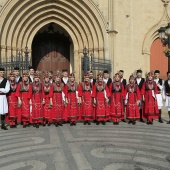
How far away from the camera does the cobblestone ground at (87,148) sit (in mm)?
4230

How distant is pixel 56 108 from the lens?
25.3 ft

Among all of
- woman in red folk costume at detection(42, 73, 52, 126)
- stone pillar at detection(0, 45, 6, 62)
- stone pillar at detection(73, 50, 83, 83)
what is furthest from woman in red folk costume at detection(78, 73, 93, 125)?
stone pillar at detection(73, 50, 83, 83)

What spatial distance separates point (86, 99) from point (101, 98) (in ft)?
1.55

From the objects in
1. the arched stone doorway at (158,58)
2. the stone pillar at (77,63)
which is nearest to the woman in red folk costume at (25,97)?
the stone pillar at (77,63)

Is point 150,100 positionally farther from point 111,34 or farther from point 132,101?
point 111,34

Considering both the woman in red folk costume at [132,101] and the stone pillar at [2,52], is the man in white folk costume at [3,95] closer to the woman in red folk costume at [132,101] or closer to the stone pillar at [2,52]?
the woman in red folk costume at [132,101]

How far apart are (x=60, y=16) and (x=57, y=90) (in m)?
7.71

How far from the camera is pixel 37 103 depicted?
7.60 meters

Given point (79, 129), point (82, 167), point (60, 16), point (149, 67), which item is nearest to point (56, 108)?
point (79, 129)

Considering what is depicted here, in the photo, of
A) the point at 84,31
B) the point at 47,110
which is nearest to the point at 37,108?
the point at 47,110

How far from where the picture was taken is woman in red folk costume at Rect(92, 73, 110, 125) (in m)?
7.90

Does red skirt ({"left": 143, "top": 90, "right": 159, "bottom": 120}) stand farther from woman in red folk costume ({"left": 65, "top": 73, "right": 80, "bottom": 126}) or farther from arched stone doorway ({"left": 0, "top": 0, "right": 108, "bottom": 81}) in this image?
→ arched stone doorway ({"left": 0, "top": 0, "right": 108, "bottom": 81})

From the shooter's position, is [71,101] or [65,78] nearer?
[71,101]

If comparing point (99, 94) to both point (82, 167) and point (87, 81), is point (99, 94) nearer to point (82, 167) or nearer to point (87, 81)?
point (87, 81)
